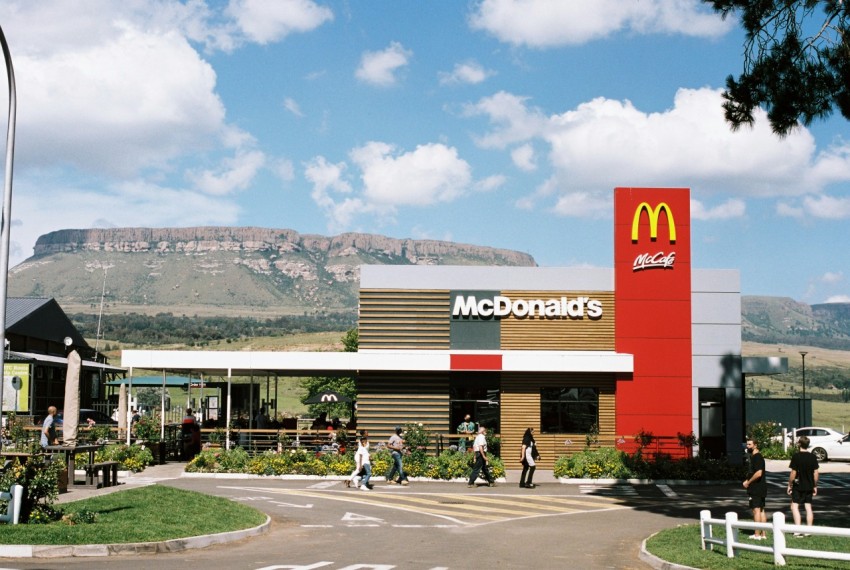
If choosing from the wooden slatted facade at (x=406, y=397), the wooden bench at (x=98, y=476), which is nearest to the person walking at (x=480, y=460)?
the wooden slatted facade at (x=406, y=397)

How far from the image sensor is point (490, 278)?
34156 millimetres

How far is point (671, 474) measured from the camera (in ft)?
97.8

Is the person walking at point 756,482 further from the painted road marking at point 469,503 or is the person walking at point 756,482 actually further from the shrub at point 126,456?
the shrub at point 126,456

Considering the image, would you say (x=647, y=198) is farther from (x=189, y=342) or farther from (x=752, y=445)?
(x=189, y=342)

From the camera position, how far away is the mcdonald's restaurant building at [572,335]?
33.5 meters

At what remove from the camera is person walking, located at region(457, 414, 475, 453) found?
3111cm

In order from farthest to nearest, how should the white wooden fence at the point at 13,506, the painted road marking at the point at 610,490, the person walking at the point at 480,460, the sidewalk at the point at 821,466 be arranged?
the sidewalk at the point at 821,466 < the person walking at the point at 480,460 < the painted road marking at the point at 610,490 < the white wooden fence at the point at 13,506

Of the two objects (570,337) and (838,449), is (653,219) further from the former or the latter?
(838,449)

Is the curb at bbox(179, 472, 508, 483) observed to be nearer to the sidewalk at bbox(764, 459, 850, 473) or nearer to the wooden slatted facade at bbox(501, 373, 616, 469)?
the wooden slatted facade at bbox(501, 373, 616, 469)

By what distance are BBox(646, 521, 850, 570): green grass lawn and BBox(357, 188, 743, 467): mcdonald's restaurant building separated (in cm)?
1599

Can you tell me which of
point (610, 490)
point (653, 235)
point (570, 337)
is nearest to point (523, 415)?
point (570, 337)

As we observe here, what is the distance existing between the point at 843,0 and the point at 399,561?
13442mm

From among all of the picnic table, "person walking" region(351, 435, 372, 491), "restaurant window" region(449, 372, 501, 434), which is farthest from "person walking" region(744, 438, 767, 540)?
"restaurant window" region(449, 372, 501, 434)

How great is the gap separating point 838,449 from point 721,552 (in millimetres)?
29714
